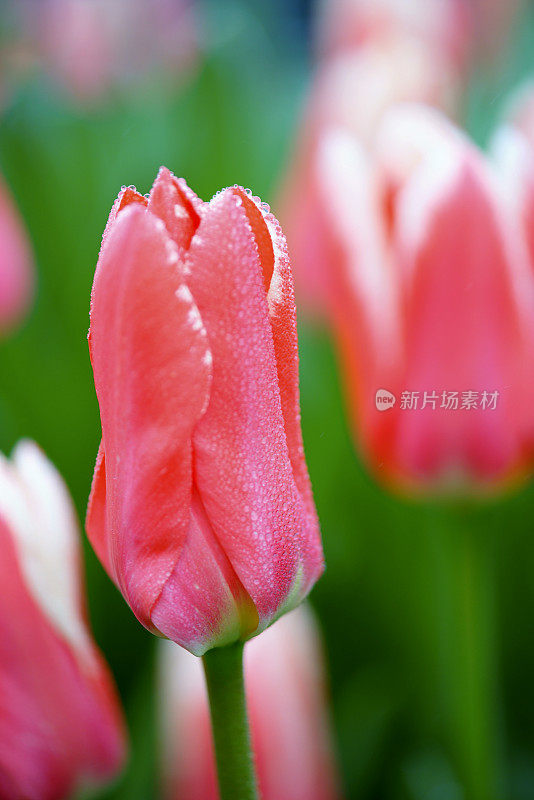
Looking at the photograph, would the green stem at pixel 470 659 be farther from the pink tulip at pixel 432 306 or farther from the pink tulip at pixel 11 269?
the pink tulip at pixel 11 269

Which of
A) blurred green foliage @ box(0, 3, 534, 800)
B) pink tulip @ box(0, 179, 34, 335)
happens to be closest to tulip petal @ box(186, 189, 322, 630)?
blurred green foliage @ box(0, 3, 534, 800)

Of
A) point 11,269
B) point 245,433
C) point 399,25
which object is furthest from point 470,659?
point 399,25

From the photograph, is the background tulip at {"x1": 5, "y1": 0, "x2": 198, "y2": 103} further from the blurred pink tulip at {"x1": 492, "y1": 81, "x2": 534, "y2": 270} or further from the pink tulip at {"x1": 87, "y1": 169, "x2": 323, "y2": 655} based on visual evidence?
the pink tulip at {"x1": 87, "y1": 169, "x2": 323, "y2": 655}

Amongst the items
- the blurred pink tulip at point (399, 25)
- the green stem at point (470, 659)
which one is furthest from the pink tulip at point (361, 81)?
the green stem at point (470, 659)

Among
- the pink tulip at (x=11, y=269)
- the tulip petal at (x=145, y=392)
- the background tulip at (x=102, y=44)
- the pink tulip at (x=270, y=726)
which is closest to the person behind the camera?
the tulip petal at (x=145, y=392)

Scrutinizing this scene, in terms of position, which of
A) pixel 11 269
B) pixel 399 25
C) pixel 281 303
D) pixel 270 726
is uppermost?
pixel 399 25

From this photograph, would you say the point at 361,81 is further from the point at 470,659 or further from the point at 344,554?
the point at 470,659
